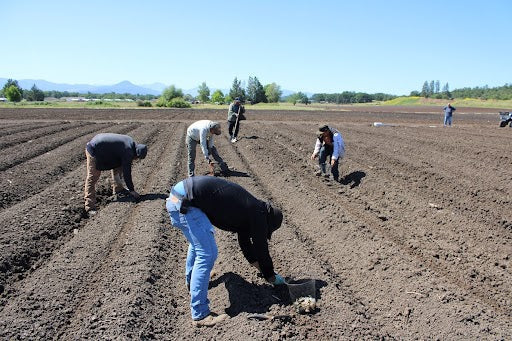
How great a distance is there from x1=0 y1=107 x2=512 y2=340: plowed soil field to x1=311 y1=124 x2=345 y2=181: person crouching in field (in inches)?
21.4

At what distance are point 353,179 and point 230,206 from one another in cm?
669

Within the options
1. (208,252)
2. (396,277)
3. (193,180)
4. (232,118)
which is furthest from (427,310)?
(232,118)

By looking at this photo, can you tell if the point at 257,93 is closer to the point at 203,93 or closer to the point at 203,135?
the point at 203,93

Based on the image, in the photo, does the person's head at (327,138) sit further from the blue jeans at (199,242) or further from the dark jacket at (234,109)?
the blue jeans at (199,242)

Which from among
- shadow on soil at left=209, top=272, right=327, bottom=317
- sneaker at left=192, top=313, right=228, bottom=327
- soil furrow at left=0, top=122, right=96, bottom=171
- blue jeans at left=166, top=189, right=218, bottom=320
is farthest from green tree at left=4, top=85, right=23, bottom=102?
sneaker at left=192, top=313, right=228, bottom=327

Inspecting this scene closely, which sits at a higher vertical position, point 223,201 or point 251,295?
point 223,201

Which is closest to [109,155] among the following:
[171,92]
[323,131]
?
[323,131]

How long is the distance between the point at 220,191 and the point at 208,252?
0.58m

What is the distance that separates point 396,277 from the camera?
16.8 ft

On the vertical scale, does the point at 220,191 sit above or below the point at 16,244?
above

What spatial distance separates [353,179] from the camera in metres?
10.1

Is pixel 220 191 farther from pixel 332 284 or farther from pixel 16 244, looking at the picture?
pixel 16 244

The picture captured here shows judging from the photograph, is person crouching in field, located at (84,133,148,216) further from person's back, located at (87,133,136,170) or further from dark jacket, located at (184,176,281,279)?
dark jacket, located at (184,176,281,279)

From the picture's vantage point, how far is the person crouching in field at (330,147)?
9.67 meters
